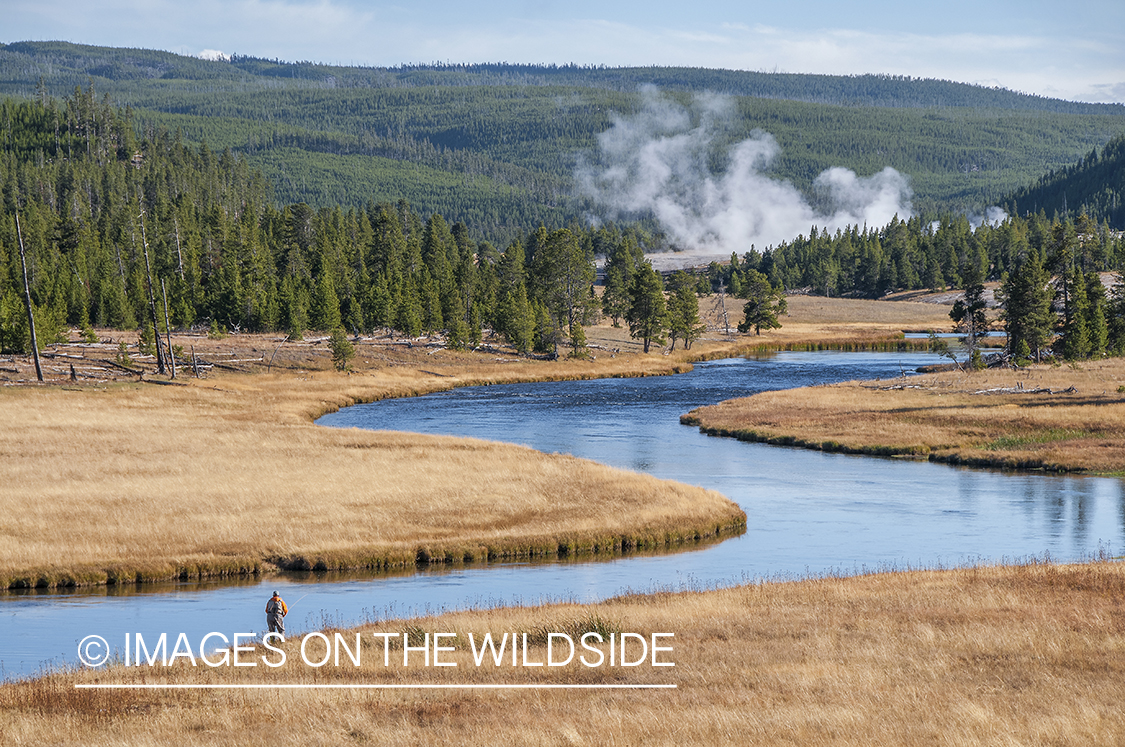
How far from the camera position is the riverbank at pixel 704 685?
49.9 feet

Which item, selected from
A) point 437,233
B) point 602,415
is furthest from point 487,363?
point 437,233

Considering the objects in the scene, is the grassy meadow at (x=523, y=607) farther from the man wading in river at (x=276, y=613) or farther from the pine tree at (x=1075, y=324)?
the pine tree at (x=1075, y=324)

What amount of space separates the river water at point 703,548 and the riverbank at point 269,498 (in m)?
1.41

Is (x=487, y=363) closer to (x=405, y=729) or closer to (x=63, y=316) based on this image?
(x=63, y=316)

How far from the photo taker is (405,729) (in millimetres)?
15641

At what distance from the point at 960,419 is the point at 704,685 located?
50.3m

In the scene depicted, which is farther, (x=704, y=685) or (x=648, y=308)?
Answer: (x=648, y=308)

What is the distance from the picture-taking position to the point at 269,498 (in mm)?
39656

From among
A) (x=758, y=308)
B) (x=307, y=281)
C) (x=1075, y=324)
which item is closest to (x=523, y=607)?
(x=1075, y=324)

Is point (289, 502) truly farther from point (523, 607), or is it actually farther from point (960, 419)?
point (960, 419)

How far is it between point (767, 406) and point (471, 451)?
96.0ft

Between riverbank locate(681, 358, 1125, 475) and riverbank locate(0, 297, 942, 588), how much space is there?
19.3 metres

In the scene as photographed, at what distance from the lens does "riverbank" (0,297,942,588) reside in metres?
33.2

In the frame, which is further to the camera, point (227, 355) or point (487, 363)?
point (487, 363)
